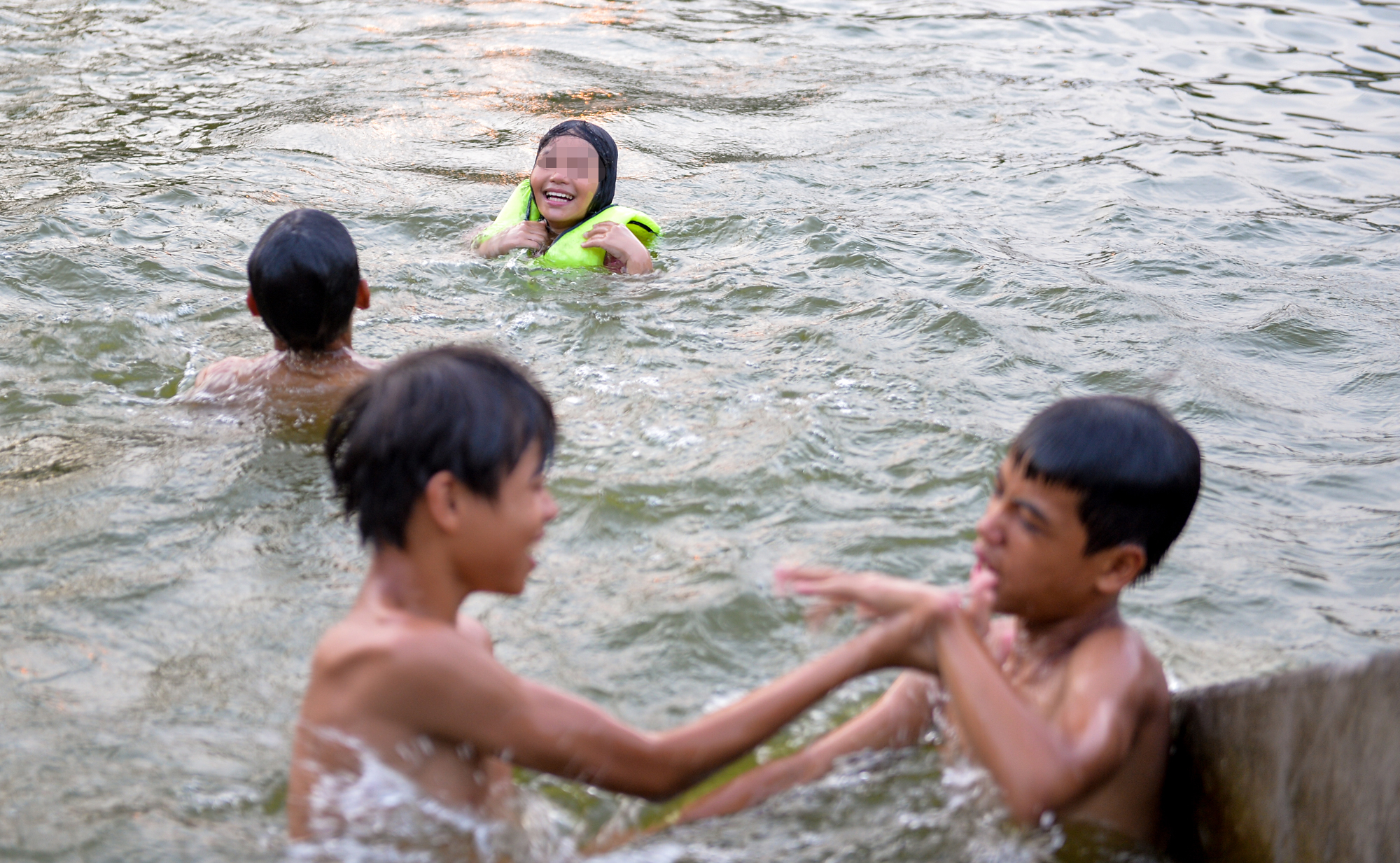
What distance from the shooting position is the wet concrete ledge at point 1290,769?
191cm

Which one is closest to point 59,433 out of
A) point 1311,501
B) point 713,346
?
point 713,346

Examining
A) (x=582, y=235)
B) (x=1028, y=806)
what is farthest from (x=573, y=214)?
(x=1028, y=806)

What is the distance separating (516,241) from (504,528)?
3.89 m

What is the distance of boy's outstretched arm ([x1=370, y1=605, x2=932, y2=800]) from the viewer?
2.03 m

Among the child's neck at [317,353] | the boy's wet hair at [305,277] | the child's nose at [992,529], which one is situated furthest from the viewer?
the child's neck at [317,353]

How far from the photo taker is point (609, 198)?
6023 millimetres

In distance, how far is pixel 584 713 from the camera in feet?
6.98

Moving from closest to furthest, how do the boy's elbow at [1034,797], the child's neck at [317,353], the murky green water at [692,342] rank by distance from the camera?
the boy's elbow at [1034,797], the murky green water at [692,342], the child's neck at [317,353]

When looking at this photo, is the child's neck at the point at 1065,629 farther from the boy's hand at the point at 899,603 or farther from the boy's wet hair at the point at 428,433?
the boy's wet hair at the point at 428,433

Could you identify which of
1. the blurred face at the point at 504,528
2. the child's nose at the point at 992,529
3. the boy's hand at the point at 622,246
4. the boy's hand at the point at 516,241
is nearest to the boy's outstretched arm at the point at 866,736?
the child's nose at the point at 992,529

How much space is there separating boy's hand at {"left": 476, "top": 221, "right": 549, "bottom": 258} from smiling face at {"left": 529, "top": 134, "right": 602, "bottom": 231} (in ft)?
0.30

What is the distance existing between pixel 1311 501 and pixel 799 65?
657cm

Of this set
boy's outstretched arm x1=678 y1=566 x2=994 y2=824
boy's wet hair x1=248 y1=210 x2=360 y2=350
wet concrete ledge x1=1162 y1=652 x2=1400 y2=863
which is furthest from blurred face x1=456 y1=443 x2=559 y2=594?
boy's wet hair x1=248 y1=210 x2=360 y2=350

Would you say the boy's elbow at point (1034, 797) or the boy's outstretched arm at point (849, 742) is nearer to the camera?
the boy's elbow at point (1034, 797)
